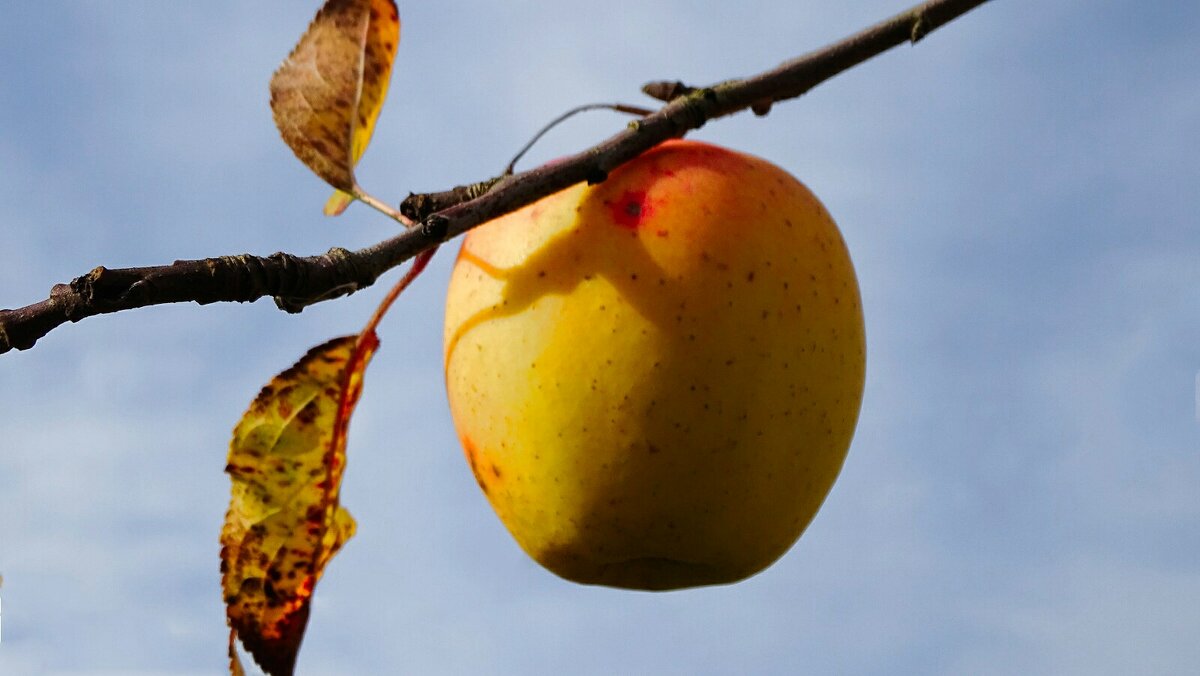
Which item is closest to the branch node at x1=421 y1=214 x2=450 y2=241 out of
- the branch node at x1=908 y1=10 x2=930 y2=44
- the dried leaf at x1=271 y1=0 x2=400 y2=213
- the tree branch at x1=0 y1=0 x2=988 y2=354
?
the tree branch at x1=0 y1=0 x2=988 y2=354

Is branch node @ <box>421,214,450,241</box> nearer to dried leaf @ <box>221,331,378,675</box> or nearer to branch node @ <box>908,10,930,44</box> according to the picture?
dried leaf @ <box>221,331,378,675</box>

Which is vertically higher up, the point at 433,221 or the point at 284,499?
the point at 433,221

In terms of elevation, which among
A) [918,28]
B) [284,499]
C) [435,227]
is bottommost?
[284,499]

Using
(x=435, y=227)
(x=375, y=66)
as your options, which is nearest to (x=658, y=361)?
(x=435, y=227)

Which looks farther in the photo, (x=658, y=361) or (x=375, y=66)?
(x=375, y=66)

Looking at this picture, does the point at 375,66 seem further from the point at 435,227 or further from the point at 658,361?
the point at 658,361

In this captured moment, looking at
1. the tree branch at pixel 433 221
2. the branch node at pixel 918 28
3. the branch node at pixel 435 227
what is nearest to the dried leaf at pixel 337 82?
the tree branch at pixel 433 221

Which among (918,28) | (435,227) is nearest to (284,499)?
(435,227)

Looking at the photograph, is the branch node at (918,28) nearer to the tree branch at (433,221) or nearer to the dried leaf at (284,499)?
the tree branch at (433,221)
